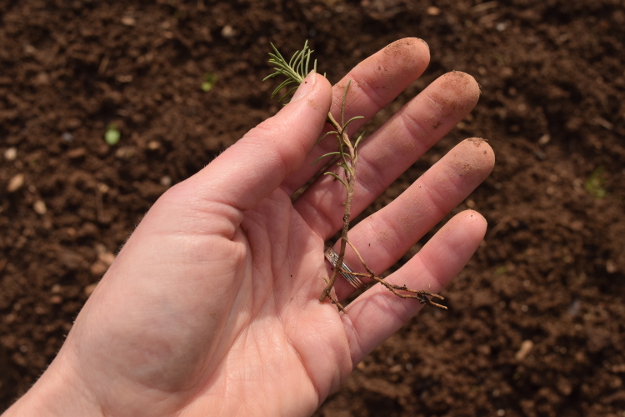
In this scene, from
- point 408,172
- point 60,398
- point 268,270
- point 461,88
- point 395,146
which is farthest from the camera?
point 408,172

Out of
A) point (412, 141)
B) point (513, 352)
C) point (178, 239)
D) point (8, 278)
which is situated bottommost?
point (513, 352)

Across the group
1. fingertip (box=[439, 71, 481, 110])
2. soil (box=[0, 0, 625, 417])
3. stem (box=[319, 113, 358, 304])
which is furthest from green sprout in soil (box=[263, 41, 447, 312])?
soil (box=[0, 0, 625, 417])

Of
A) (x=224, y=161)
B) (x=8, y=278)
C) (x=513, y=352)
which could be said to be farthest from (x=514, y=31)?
(x=8, y=278)

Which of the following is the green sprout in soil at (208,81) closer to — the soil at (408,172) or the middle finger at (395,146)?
the soil at (408,172)

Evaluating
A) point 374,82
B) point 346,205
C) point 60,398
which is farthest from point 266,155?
point 60,398

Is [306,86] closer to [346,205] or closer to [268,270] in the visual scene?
[346,205]

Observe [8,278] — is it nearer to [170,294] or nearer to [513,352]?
[170,294]
